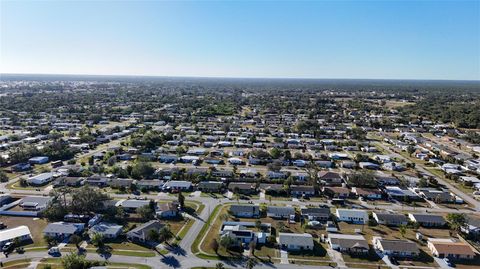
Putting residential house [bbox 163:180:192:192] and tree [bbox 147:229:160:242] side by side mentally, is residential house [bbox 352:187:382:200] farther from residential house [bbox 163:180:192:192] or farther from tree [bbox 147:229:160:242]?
tree [bbox 147:229:160:242]

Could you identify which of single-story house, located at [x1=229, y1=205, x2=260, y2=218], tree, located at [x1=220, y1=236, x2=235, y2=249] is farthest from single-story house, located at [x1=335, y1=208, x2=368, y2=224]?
tree, located at [x1=220, y1=236, x2=235, y2=249]

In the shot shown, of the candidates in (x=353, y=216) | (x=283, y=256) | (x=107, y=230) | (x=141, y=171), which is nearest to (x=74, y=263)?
(x=107, y=230)

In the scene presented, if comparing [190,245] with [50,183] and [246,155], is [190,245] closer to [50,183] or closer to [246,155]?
[50,183]

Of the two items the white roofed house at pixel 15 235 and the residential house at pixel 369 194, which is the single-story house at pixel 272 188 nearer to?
the residential house at pixel 369 194

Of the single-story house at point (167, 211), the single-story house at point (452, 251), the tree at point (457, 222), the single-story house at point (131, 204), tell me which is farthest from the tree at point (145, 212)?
the tree at point (457, 222)

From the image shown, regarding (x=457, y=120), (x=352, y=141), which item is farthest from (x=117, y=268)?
(x=457, y=120)

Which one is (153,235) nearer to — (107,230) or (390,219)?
(107,230)

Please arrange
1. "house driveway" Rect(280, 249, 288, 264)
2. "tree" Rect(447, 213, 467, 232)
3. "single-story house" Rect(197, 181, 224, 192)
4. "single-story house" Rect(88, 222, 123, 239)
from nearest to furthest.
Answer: "house driveway" Rect(280, 249, 288, 264), "single-story house" Rect(88, 222, 123, 239), "tree" Rect(447, 213, 467, 232), "single-story house" Rect(197, 181, 224, 192)
